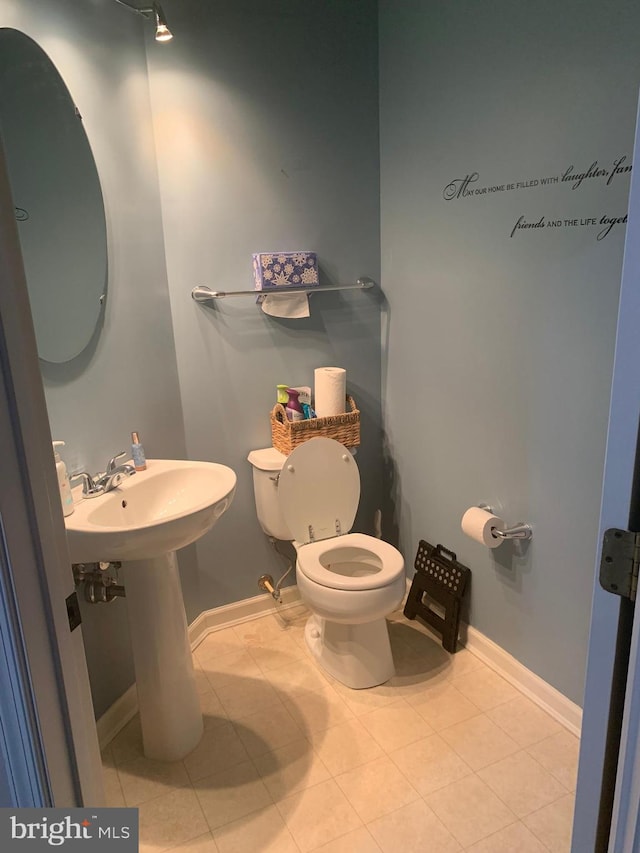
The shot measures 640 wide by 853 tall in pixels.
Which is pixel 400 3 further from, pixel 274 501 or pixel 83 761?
pixel 83 761

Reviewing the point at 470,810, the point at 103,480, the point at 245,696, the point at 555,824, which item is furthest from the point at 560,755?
the point at 103,480

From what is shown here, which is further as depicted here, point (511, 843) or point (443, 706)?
point (443, 706)

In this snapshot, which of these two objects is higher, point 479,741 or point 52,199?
point 52,199

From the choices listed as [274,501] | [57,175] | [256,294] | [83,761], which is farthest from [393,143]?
[83,761]

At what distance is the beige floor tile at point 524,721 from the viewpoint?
2031 millimetres

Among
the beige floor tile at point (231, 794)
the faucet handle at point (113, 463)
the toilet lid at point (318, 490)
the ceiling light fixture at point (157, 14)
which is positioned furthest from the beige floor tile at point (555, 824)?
the ceiling light fixture at point (157, 14)

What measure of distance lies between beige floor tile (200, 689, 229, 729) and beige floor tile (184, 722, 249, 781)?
0.03m

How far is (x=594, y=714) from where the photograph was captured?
0.92 m

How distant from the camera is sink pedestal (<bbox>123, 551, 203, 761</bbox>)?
6.11ft

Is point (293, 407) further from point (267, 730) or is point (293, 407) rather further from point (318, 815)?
point (318, 815)

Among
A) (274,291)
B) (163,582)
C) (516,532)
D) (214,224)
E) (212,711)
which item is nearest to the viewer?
(163,582)

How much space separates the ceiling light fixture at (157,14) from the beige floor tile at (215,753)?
7.34 ft

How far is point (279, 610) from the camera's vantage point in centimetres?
278

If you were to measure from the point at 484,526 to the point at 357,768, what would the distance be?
87 centimetres
